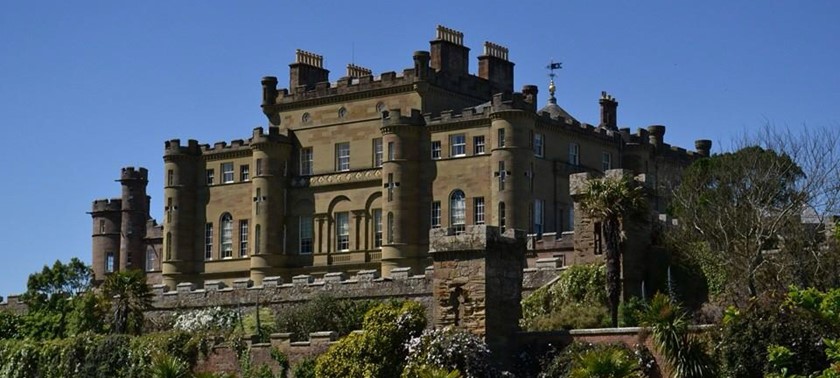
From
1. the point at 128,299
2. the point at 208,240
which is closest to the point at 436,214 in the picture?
the point at 208,240

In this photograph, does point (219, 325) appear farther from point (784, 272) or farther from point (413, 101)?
point (784, 272)

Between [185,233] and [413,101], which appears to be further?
[185,233]

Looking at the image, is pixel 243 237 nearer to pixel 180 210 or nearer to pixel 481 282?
pixel 180 210

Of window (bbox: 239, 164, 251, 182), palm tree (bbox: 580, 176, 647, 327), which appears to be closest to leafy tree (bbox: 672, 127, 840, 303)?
palm tree (bbox: 580, 176, 647, 327)

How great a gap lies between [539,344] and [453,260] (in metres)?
3.03

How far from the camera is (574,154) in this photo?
7288 cm

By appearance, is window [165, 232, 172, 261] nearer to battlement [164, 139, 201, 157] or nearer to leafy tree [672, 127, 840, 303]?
battlement [164, 139, 201, 157]

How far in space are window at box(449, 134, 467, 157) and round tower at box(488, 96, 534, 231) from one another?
212cm

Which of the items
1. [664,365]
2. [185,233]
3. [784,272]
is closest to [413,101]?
[185,233]

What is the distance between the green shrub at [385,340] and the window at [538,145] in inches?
1146

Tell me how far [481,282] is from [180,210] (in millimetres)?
41507

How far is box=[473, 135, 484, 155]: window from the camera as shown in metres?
69.4

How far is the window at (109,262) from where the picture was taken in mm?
92188

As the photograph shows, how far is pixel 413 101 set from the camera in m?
72.5
